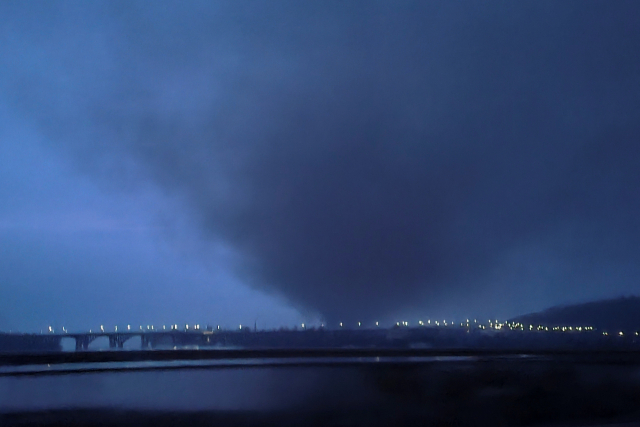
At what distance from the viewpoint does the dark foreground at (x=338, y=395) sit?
13.1 meters

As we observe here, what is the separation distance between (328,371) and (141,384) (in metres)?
6.66

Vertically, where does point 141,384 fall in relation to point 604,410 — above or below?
above

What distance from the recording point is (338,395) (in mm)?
15648

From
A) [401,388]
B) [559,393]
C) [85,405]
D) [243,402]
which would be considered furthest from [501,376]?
[85,405]

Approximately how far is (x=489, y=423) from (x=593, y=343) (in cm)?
2062

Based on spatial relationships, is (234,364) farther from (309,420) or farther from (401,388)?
(309,420)

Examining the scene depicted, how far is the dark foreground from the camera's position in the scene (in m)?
13.1

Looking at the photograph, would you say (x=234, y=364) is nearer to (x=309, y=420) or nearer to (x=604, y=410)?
(x=309, y=420)

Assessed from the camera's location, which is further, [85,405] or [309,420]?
[85,405]

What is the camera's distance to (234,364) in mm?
23312

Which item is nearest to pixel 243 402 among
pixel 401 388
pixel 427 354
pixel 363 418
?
pixel 363 418

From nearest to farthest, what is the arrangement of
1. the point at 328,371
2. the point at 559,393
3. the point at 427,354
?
the point at 559,393 → the point at 328,371 → the point at 427,354

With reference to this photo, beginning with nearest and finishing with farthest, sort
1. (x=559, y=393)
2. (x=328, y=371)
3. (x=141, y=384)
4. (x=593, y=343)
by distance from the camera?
1. (x=559, y=393)
2. (x=141, y=384)
3. (x=328, y=371)
4. (x=593, y=343)

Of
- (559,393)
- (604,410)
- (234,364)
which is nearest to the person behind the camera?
(604,410)
